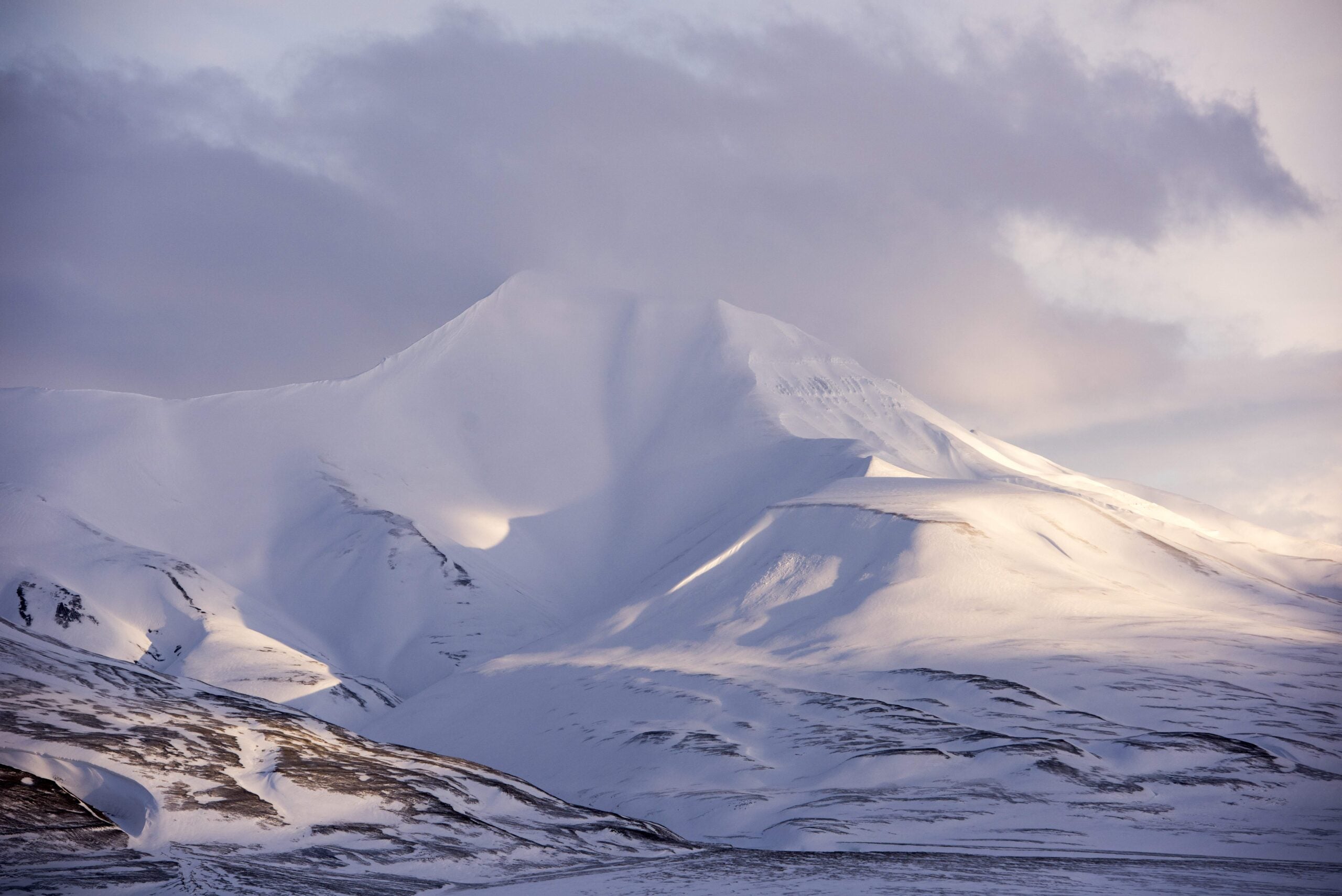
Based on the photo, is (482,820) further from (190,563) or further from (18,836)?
(190,563)

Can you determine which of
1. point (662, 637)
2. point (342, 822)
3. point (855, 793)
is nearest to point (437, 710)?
point (662, 637)

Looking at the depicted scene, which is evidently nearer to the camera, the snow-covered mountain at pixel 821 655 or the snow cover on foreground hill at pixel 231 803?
the snow cover on foreground hill at pixel 231 803

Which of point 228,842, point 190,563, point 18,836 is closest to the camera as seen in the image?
point 18,836

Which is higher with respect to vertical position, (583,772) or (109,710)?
(109,710)

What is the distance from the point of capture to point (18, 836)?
4031 centimetres

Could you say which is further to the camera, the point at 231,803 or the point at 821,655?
the point at 821,655

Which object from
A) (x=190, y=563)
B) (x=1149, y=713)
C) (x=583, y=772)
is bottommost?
(x=583, y=772)

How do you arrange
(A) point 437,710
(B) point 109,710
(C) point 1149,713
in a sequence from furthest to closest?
(A) point 437,710 < (C) point 1149,713 < (B) point 109,710

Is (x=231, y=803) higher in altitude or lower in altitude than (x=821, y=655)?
lower

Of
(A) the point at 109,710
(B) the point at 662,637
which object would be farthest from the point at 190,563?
(A) the point at 109,710

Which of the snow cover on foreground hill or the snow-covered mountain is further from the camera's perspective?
the snow-covered mountain

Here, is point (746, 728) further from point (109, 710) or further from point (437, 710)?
point (109, 710)

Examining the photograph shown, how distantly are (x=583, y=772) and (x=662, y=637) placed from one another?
1465 inches

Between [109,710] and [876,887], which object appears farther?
[109,710]
